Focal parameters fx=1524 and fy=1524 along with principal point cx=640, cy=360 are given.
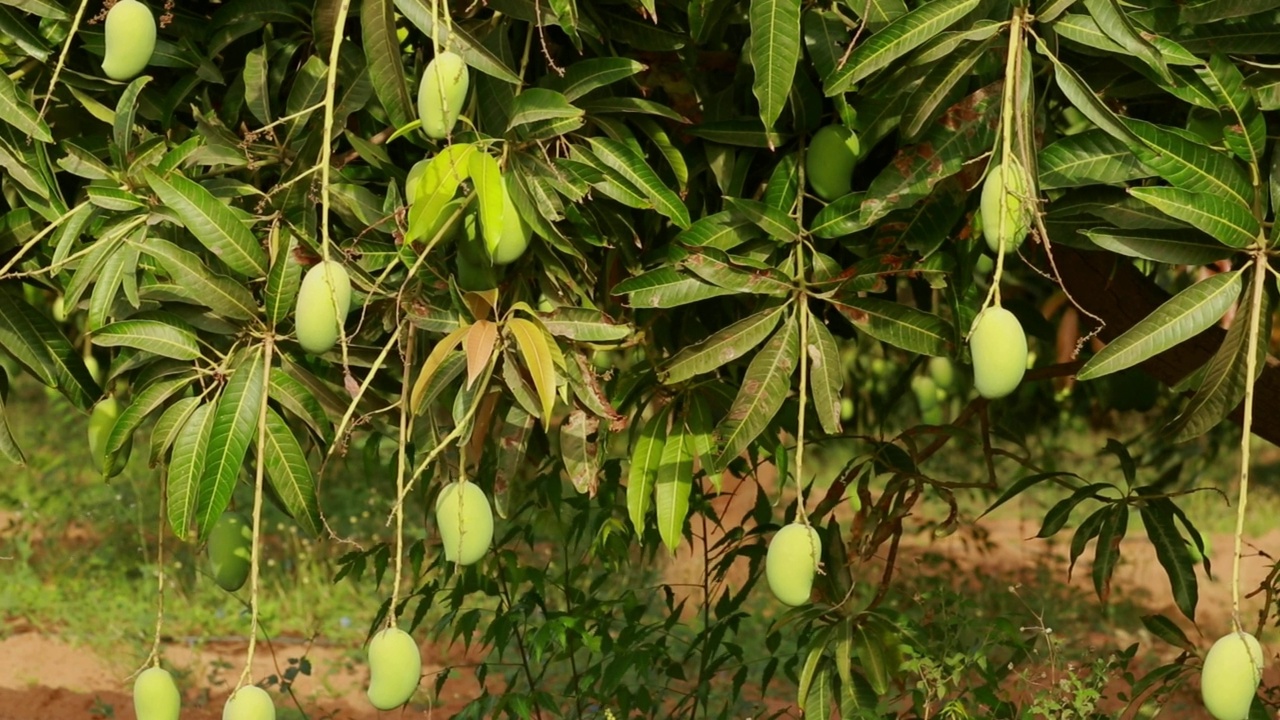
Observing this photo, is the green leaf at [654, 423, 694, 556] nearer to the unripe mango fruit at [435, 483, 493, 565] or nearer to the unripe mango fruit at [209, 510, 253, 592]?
the unripe mango fruit at [435, 483, 493, 565]

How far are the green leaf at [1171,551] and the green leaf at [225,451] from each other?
96 centimetres

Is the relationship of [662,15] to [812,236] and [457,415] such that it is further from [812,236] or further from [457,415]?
[457,415]

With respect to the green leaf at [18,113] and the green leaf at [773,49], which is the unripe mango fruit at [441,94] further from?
the green leaf at [18,113]

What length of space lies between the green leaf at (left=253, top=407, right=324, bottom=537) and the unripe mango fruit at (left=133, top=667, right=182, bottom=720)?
0.18 meters

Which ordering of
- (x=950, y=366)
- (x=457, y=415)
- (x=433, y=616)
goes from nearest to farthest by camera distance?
(x=457, y=415) → (x=950, y=366) → (x=433, y=616)

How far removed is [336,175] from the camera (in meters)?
1.40

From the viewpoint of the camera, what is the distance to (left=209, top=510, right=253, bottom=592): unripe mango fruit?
1511 millimetres

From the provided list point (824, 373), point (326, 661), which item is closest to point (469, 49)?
point (824, 373)

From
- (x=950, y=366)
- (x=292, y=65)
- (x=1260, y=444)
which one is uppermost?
(x=292, y=65)

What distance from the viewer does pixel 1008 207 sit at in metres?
1.12

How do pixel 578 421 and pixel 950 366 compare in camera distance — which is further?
pixel 950 366

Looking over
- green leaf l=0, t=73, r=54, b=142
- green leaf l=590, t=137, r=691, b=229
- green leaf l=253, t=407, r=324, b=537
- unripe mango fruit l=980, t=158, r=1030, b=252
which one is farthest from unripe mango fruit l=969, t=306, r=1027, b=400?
green leaf l=0, t=73, r=54, b=142

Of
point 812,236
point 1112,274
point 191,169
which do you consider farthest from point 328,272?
point 1112,274

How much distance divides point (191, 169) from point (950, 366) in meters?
1.45
